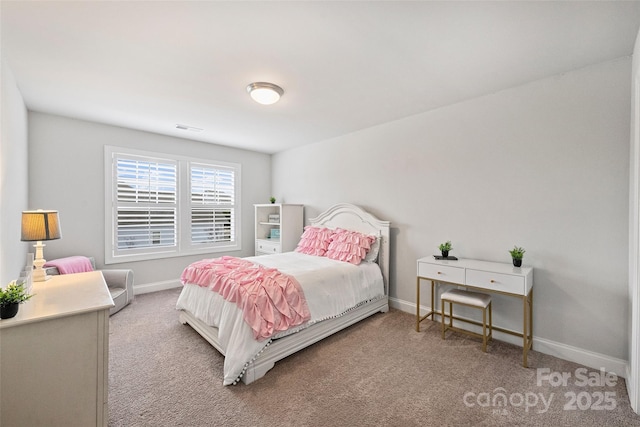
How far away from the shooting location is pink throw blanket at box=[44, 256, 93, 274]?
304cm

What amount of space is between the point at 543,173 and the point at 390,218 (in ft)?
5.51

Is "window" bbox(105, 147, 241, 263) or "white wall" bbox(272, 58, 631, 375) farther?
"window" bbox(105, 147, 241, 263)

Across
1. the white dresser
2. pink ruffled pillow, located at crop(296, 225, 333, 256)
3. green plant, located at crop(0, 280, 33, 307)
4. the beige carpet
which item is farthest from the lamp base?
pink ruffled pillow, located at crop(296, 225, 333, 256)

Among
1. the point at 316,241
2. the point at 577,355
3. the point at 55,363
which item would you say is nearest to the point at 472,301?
the point at 577,355

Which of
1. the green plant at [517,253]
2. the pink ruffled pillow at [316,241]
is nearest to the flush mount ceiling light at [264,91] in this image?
the pink ruffled pillow at [316,241]

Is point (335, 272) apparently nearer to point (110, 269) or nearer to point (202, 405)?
point (202, 405)

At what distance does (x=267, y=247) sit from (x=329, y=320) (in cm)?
251

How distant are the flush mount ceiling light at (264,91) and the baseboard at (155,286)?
3.40m

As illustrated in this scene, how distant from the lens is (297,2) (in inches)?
63.4

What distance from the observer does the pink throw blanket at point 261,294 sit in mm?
2162

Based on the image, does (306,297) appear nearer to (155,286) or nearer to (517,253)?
(517,253)

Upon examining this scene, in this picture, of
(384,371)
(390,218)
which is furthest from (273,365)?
(390,218)

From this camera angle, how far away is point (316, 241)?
13.0 feet

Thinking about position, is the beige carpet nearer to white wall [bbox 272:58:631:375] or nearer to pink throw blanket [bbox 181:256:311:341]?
pink throw blanket [bbox 181:256:311:341]
